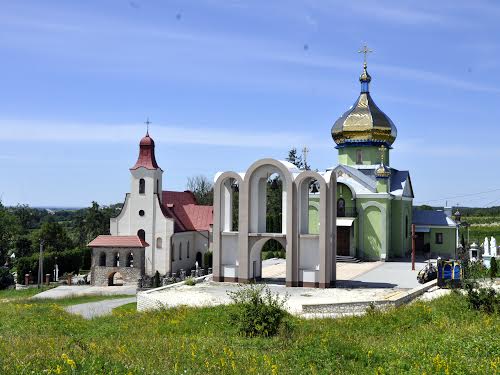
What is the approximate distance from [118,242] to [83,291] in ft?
13.7

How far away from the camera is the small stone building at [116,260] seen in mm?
34625

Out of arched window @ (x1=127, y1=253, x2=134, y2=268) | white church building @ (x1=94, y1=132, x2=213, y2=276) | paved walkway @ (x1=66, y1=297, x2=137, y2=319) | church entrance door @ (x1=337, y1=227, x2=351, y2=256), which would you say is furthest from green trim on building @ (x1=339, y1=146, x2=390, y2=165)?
paved walkway @ (x1=66, y1=297, x2=137, y2=319)

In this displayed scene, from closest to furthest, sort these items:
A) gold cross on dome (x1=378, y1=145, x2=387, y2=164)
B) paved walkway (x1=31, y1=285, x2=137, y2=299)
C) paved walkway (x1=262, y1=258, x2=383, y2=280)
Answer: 1. paved walkway (x1=262, y1=258, x2=383, y2=280)
2. paved walkway (x1=31, y1=285, x2=137, y2=299)
3. gold cross on dome (x1=378, y1=145, x2=387, y2=164)

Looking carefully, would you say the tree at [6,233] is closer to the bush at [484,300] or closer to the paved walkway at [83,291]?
the paved walkway at [83,291]

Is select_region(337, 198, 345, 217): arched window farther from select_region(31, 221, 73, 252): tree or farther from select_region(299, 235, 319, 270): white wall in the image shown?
select_region(31, 221, 73, 252): tree

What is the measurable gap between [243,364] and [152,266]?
92.1 feet

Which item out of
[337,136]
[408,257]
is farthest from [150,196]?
[408,257]

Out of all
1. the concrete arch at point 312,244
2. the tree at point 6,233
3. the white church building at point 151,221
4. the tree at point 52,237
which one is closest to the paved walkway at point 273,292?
the concrete arch at point 312,244

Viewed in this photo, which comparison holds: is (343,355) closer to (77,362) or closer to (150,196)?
(77,362)

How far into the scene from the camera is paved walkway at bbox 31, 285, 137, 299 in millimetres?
30398

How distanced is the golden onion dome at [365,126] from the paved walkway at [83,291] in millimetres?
15780

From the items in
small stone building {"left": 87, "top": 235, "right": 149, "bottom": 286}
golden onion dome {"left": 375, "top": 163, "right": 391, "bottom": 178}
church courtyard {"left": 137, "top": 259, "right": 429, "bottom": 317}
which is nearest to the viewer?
church courtyard {"left": 137, "top": 259, "right": 429, "bottom": 317}

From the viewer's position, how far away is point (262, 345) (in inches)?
459

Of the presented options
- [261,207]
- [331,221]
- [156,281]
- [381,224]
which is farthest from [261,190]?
[381,224]
